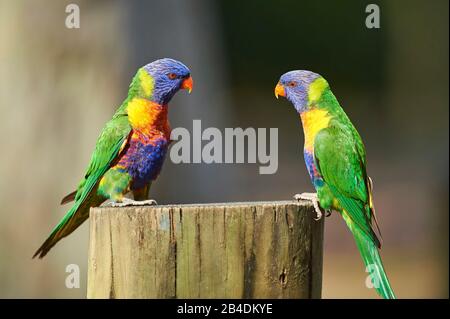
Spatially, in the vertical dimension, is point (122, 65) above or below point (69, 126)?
above

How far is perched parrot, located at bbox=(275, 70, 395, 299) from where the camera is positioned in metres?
3.55

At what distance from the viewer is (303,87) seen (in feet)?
12.5

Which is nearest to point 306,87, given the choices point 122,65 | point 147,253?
point 147,253

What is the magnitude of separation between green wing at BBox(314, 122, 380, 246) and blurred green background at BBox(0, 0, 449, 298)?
270 centimetres

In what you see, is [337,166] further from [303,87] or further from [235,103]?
[235,103]

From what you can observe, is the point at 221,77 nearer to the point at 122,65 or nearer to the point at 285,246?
the point at 122,65

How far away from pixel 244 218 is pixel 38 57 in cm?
356

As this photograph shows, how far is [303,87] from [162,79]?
0.73 metres

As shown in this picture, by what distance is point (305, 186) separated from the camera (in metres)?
11.6
